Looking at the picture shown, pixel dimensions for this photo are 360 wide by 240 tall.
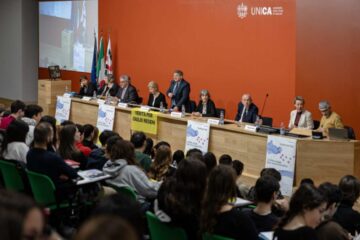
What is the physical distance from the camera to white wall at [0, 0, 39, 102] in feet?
53.1

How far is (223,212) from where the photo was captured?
3.66m

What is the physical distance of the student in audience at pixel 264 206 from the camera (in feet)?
13.8

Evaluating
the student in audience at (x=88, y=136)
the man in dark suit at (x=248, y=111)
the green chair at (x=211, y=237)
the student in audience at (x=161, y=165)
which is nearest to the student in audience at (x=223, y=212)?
the green chair at (x=211, y=237)

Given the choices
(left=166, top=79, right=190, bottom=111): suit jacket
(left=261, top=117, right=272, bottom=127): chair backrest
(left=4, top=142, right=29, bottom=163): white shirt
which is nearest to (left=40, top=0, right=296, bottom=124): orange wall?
(left=166, top=79, right=190, bottom=111): suit jacket

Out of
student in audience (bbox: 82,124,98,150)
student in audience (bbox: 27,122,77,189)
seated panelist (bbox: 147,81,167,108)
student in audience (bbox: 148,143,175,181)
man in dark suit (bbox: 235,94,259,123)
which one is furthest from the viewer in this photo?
seated panelist (bbox: 147,81,167,108)

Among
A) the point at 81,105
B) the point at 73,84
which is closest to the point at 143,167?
the point at 81,105

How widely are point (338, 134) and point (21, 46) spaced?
10948 mm

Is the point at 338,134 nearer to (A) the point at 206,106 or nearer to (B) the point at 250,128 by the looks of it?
(B) the point at 250,128

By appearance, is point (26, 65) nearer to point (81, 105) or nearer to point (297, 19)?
point (81, 105)

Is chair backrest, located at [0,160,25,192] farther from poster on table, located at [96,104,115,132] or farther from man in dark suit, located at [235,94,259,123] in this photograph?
poster on table, located at [96,104,115,132]

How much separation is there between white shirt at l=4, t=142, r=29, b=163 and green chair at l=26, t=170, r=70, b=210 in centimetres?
56

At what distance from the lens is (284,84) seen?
9945mm

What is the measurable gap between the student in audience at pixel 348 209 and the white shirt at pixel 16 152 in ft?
9.36

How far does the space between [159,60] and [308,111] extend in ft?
13.3
